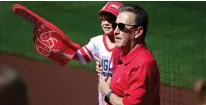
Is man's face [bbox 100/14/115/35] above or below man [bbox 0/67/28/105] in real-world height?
above

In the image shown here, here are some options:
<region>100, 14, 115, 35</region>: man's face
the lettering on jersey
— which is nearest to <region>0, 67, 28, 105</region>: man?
the lettering on jersey

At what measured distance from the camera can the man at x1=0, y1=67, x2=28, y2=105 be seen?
5648mm

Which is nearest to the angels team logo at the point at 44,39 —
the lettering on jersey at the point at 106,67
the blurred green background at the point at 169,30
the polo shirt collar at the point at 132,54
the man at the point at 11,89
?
the lettering on jersey at the point at 106,67

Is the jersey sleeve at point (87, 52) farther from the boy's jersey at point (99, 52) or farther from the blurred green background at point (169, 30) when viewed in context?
the blurred green background at point (169, 30)

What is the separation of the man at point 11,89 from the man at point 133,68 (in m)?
3.11

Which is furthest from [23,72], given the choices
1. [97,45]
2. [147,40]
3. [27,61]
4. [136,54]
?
[136,54]

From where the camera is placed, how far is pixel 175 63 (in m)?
4.30

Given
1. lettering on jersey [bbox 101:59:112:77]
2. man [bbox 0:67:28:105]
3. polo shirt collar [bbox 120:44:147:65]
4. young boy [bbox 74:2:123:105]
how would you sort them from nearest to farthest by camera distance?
polo shirt collar [bbox 120:44:147:65], young boy [bbox 74:2:123:105], lettering on jersey [bbox 101:59:112:77], man [bbox 0:67:28:105]

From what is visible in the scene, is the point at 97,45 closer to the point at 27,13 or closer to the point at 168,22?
the point at 27,13

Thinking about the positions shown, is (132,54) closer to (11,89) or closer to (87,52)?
(87,52)

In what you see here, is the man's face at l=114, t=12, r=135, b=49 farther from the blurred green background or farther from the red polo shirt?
the blurred green background

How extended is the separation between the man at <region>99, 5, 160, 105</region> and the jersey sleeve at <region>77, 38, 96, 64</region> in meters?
0.88

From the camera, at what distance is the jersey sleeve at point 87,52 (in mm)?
3604

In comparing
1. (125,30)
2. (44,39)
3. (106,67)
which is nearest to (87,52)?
(106,67)
